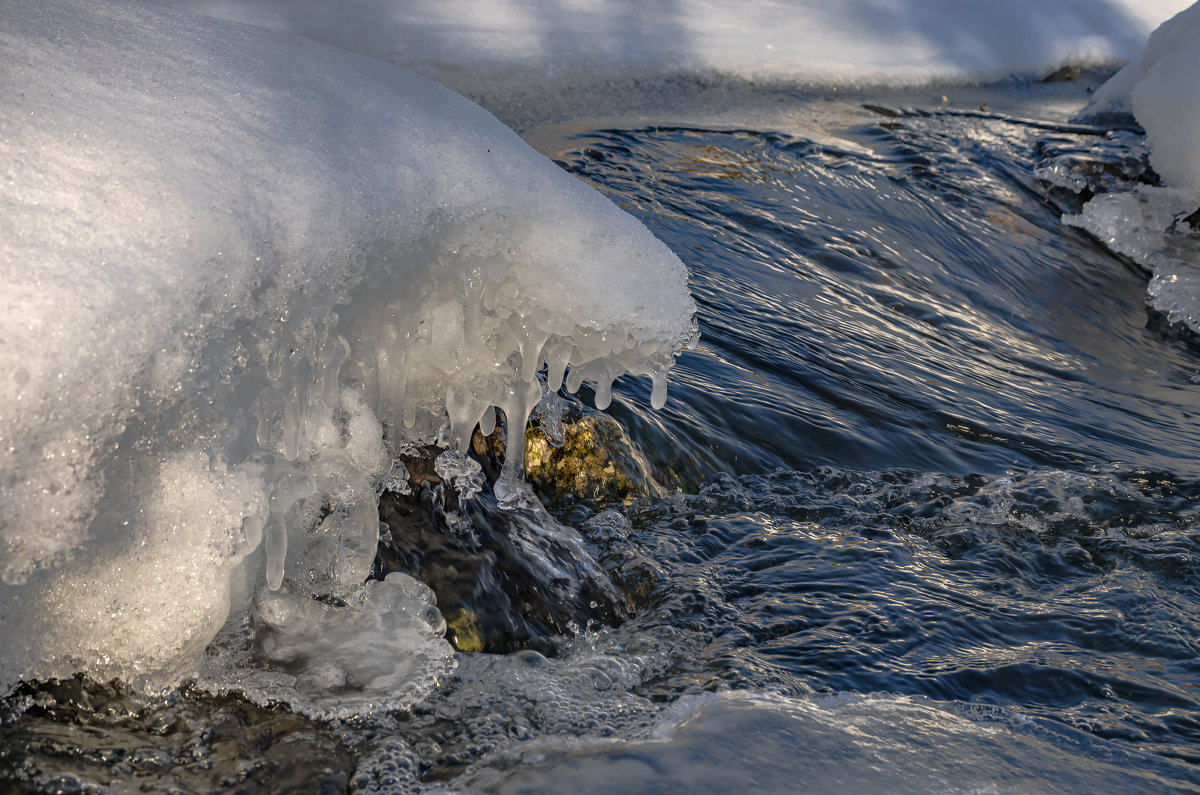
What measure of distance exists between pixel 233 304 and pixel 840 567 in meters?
1.75

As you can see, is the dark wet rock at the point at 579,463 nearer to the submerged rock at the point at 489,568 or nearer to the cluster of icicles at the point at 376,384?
the submerged rock at the point at 489,568

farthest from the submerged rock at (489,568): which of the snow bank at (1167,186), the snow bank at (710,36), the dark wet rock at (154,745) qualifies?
the snow bank at (1167,186)

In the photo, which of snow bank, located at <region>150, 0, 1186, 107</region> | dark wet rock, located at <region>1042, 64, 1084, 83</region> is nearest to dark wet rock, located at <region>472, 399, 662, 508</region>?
snow bank, located at <region>150, 0, 1186, 107</region>

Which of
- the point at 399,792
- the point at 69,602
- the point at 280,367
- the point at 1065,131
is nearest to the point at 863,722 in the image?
the point at 399,792

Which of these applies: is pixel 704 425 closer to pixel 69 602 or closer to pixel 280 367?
pixel 280 367

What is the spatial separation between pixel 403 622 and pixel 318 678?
24 cm

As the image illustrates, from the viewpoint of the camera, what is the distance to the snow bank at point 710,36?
623 cm

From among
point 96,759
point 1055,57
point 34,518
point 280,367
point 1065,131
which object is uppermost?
point 1055,57

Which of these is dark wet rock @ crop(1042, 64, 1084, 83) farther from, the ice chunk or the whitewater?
the whitewater

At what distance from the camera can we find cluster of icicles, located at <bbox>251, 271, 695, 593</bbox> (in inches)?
71.9

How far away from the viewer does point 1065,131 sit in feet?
25.2

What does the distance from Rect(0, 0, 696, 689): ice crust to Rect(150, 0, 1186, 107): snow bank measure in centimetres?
405

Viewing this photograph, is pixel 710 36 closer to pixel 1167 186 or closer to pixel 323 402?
pixel 1167 186

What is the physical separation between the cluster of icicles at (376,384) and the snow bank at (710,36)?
13.3ft
